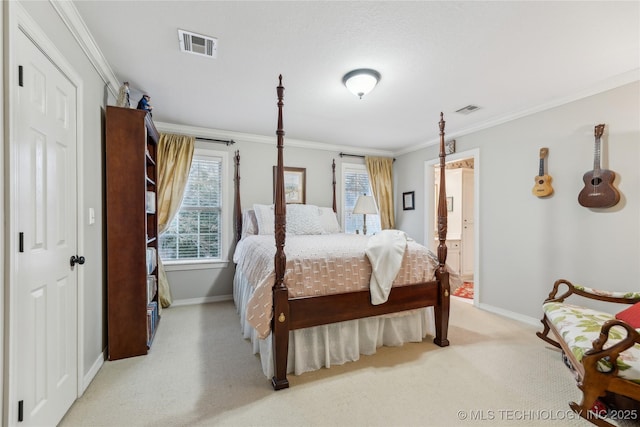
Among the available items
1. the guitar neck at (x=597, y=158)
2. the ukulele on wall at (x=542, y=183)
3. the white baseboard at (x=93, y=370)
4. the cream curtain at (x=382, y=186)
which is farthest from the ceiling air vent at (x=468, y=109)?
the white baseboard at (x=93, y=370)

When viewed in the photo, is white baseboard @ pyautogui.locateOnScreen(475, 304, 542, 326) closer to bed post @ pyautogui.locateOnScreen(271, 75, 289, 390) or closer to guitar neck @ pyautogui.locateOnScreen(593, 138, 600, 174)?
guitar neck @ pyautogui.locateOnScreen(593, 138, 600, 174)

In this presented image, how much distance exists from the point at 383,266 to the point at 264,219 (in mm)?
2060

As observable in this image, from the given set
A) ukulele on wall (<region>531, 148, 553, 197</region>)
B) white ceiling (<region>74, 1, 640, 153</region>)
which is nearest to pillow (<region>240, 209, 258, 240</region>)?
white ceiling (<region>74, 1, 640, 153</region>)

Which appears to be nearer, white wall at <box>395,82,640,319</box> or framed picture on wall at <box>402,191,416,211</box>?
white wall at <box>395,82,640,319</box>

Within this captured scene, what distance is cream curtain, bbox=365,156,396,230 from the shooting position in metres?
5.04

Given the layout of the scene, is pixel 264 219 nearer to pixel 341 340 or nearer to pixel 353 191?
pixel 353 191

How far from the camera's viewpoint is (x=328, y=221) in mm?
4250

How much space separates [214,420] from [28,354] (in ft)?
3.23

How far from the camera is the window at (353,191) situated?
193 inches

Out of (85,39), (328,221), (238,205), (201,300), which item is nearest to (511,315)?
(328,221)

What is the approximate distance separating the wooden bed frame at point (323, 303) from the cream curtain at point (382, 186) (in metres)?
2.48

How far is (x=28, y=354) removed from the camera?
4.21 feet

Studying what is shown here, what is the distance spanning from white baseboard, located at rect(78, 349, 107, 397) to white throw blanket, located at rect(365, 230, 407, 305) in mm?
2098

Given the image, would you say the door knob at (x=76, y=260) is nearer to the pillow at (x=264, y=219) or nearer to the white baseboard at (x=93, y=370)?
the white baseboard at (x=93, y=370)
